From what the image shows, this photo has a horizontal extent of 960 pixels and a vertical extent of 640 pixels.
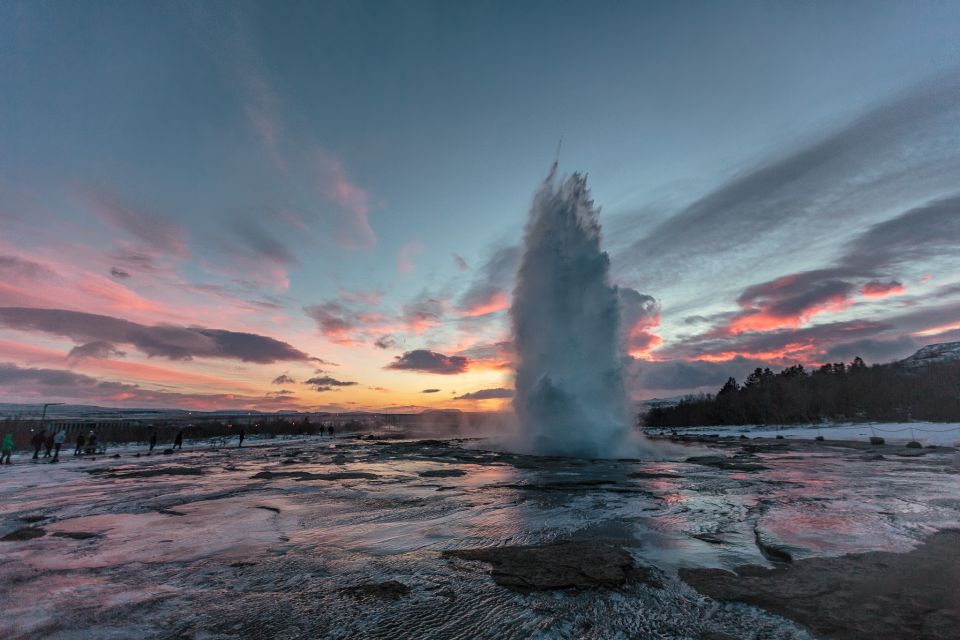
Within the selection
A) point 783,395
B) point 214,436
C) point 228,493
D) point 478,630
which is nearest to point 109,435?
point 214,436

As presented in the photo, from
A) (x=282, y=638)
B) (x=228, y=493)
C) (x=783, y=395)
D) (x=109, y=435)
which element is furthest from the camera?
(x=783, y=395)

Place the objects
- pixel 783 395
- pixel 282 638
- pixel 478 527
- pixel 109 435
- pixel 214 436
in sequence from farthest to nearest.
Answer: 1. pixel 783 395
2. pixel 214 436
3. pixel 109 435
4. pixel 478 527
5. pixel 282 638

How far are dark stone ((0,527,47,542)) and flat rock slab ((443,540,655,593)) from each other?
9.18 meters

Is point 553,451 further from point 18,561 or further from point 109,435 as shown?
point 109,435

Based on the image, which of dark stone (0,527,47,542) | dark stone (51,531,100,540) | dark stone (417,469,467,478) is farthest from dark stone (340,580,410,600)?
dark stone (417,469,467,478)

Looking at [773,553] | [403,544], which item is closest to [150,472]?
[403,544]

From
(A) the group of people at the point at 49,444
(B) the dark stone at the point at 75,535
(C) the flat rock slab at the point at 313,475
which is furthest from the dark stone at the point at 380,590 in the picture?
(A) the group of people at the point at 49,444

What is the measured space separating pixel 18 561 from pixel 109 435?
56557 mm

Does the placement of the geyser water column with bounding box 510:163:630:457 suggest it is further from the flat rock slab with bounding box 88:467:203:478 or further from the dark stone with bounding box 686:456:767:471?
the flat rock slab with bounding box 88:467:203:478

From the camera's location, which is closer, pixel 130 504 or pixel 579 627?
pixel 579 627

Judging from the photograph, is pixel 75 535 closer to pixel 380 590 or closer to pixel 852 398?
pixel 380 590

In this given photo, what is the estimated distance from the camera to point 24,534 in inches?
370

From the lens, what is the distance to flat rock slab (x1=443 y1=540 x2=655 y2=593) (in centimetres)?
626

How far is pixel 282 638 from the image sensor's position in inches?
185
